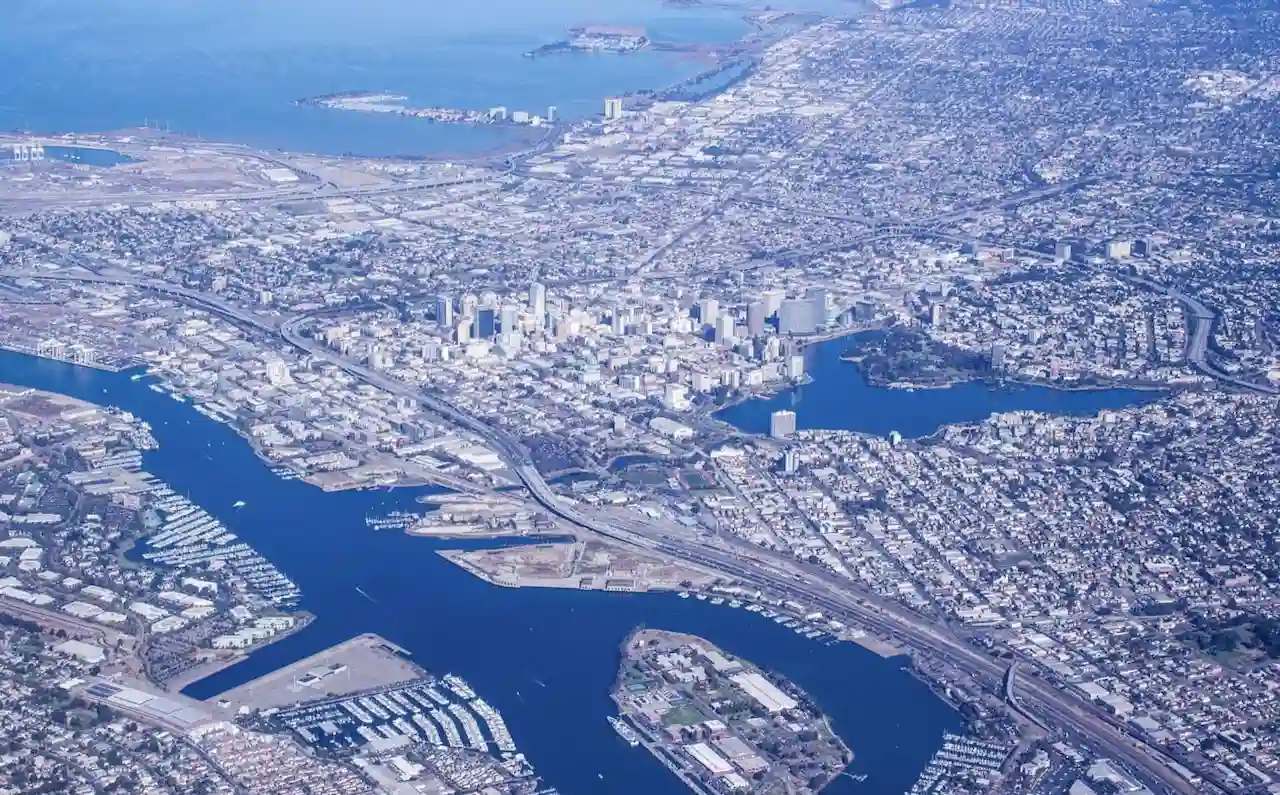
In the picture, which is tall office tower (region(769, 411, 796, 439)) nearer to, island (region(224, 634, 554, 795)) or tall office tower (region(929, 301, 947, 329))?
tall office tower (region(929, 301, 947, 329))

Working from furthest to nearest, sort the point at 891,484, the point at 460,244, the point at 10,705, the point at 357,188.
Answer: the point at 357,188 → the point at 460,244 → the point at 891,484 → the point at 10,705

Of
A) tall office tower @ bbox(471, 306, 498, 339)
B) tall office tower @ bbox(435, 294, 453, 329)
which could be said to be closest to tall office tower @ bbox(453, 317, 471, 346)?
tall office tower @ bbox(471, 306, 498, 339)

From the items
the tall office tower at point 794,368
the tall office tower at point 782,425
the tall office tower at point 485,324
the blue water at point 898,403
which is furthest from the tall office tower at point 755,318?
the tall office tower at point 782,425

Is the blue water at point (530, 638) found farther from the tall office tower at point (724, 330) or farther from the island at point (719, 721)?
the tall office tower at point (724, 330)

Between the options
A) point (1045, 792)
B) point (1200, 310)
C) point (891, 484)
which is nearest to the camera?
point (1045, 792)

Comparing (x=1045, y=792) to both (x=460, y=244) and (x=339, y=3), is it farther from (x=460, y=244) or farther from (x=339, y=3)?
(x=339, y=3)

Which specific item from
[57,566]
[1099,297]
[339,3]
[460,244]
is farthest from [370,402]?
[339,3]
